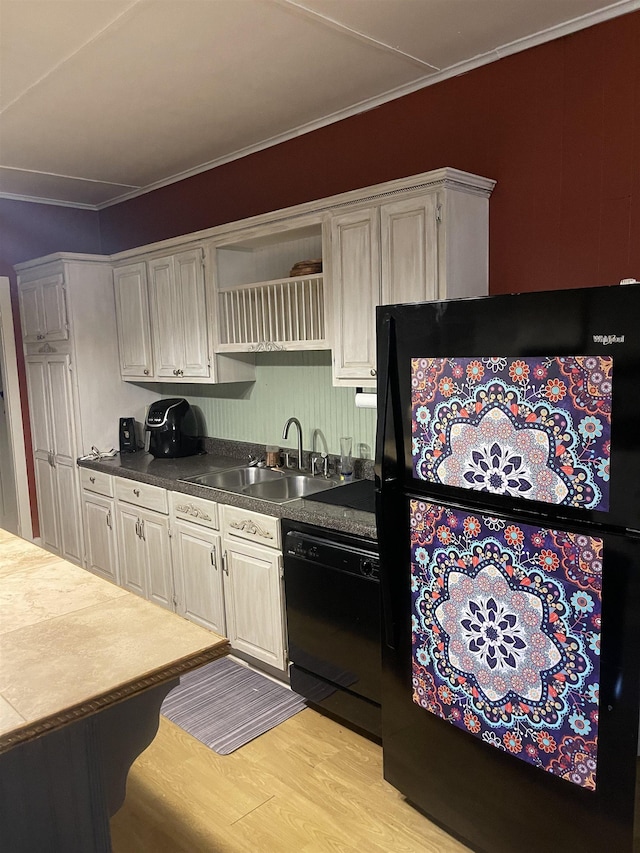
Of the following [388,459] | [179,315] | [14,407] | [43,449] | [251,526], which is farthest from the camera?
[14,407]

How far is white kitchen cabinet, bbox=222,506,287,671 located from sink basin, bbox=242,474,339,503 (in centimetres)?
31

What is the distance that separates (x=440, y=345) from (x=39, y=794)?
152 cm

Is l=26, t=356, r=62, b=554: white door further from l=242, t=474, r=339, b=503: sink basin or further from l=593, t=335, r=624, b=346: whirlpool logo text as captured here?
l=593, t=335, r=624, b=346: whirlpool logo text

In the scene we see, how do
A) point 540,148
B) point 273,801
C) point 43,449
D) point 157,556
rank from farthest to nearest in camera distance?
point 43,449, point 157,556, point 540,148, point 273,801

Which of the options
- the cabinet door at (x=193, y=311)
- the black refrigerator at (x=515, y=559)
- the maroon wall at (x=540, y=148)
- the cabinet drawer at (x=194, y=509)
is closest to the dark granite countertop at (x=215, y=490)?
the cabinet drawer at (x=194, y=509)

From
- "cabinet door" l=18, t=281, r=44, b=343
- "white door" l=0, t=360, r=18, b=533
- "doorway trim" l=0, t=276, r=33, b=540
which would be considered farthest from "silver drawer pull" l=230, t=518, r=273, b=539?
"white door" l=0, t=360, r=18, b=533

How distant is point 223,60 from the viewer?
8.37 ft

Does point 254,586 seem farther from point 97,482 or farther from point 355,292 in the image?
point 97,482

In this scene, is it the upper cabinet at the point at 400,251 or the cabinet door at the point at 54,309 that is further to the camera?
the cabinet door at the point at 54,309

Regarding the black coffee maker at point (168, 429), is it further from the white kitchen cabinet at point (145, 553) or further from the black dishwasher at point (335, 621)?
the black dishwasher at point (335, 621)

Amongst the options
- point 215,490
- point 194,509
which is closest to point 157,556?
point 194,509

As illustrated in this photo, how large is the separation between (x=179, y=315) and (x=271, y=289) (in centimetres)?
74

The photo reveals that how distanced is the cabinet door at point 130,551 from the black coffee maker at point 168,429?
455mm

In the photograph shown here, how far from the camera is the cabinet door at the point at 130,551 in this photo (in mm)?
A: 3854
